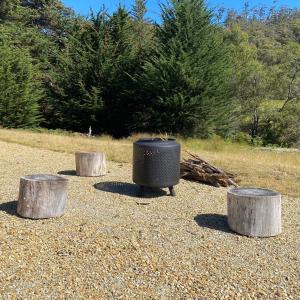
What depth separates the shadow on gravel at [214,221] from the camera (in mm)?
Result: 5270

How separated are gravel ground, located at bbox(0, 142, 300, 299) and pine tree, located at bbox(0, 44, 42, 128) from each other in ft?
64.0

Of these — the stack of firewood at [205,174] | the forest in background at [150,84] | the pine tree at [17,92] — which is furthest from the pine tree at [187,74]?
the stack of firewood at [205,174]

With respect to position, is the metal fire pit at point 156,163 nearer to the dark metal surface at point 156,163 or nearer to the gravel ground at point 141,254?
the dark metal surface at point 156,163

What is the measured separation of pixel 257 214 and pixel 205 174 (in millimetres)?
3233

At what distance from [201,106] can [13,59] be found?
12367 mm

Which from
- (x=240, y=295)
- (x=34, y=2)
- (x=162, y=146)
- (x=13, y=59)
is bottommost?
(x=240, y=295)

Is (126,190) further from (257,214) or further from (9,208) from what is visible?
(257,214)

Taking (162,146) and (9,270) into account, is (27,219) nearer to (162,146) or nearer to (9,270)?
(9,270)

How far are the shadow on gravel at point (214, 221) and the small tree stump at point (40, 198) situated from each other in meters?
1.86

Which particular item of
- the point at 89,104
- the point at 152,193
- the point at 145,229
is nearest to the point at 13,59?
the point at 89,104

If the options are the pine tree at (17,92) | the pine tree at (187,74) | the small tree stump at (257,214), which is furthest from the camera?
the pine tree at (17,92)

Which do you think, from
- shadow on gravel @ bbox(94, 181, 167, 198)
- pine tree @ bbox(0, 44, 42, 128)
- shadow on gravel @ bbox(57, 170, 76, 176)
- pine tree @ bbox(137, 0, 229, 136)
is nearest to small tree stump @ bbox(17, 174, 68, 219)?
shadow on gravel @ bbox(94, 181, 167, 198)

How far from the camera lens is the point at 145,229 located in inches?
199

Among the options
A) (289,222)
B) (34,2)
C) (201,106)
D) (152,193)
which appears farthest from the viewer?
(34,2)
